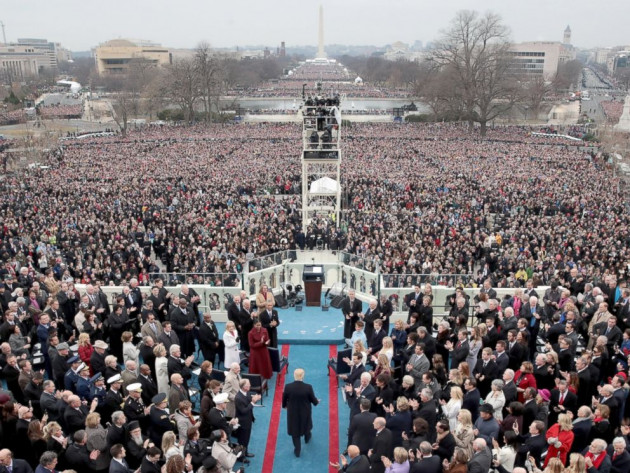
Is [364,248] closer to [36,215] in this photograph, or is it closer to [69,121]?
[36,215]

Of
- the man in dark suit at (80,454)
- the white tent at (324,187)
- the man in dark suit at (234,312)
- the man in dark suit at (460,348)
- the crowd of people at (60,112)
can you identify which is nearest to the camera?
the man in dark suit at (80,454)

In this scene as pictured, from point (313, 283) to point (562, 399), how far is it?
641 centimetres

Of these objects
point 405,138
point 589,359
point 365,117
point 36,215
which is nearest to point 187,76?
point 365,117

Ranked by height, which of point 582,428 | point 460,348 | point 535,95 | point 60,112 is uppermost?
point 535,95

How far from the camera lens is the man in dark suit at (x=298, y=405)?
25.8ft

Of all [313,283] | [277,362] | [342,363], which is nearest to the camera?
[342,363]

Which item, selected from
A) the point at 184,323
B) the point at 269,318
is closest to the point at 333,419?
the point at 269,318

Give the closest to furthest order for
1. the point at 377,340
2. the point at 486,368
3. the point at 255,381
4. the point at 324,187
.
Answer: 1. the point at 486,368
2. the point at 255,381
3. the point at 377,340
4. the point at 324,187

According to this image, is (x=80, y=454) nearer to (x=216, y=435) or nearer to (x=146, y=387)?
(x=146, y=387)

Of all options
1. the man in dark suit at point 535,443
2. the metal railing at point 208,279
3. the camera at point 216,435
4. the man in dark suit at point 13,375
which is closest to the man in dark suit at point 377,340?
the man in dark suit at point 535,443

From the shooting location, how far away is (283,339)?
37.6 ft

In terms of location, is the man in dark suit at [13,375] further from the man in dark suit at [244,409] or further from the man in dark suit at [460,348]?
the man in dark suit at [460,348]

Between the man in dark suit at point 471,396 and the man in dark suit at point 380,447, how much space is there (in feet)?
4.96

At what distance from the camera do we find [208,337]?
9.67 m
